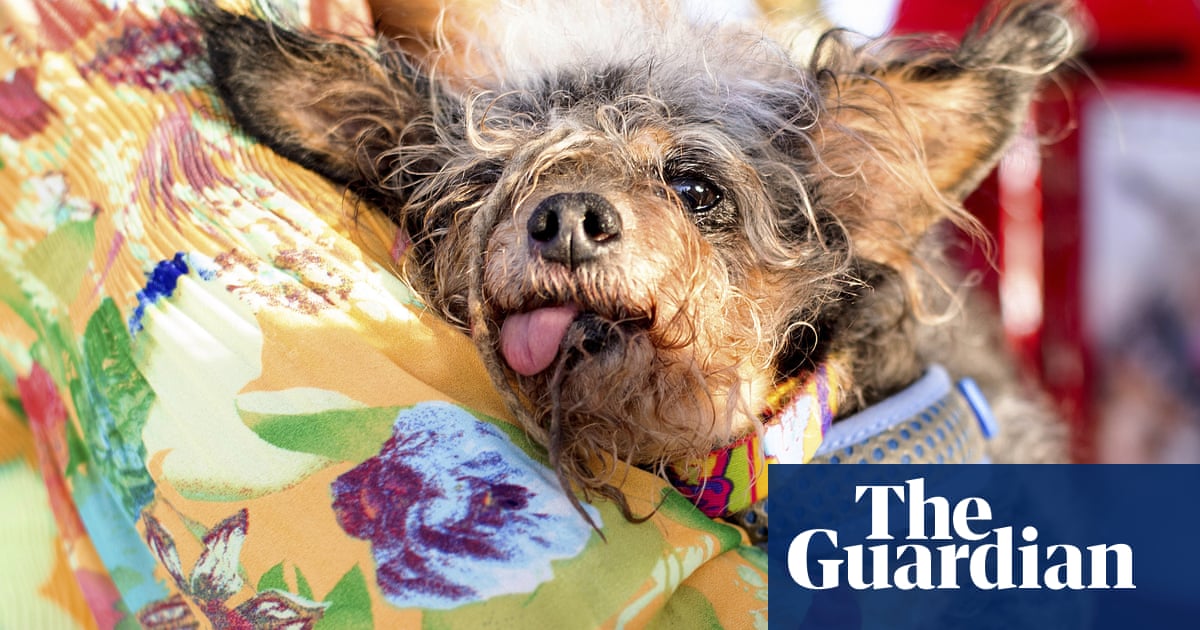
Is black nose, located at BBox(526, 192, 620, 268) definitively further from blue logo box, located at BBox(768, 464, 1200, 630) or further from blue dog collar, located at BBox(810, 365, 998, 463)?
blue dog collar, located at BBox(810, 365, 998, 463)

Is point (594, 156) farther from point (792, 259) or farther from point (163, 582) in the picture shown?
point (163, 582)

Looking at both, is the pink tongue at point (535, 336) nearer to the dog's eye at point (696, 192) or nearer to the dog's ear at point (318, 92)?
the dog's eye at point (696, 192)

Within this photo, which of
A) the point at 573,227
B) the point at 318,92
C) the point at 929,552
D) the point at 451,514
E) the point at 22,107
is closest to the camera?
the point at 451,514

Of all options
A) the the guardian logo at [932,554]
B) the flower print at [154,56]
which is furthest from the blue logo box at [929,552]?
the flower print at [154,56]

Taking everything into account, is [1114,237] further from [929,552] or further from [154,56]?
[154,56]

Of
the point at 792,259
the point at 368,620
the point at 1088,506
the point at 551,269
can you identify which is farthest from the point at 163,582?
the point at 1088,506

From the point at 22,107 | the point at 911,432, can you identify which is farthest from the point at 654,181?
the point at 22,107

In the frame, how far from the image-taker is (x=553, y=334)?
4.68ft

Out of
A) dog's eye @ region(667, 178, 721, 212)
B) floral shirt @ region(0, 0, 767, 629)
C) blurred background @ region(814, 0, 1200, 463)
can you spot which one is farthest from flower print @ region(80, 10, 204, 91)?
blurred background @ region(814, 0, 1200, 463)

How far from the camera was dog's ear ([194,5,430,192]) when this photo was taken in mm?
1572

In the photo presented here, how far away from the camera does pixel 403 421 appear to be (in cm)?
122

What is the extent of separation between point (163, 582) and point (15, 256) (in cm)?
60

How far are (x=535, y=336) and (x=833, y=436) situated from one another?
0.64 metres

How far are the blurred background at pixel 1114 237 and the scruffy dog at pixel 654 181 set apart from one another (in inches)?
53.1
